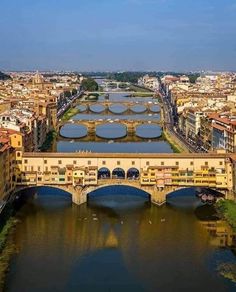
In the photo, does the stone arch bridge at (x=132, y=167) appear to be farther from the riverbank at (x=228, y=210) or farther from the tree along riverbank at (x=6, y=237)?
the tree along riverbank at (x=6, y=237)

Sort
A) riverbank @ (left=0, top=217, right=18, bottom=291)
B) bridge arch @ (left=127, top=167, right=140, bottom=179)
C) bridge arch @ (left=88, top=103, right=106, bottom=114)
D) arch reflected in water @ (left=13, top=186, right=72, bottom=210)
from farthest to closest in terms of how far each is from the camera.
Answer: bridge arch @ (left=88, top=103, right=106, bottom=114) → bridge arch @ (left=127, top=167, right=140, bottom=179) → arch reflected in water @ (left=13, top=186, right=72, bottom=210) → riverbank @ (left=0, top=217, right=18, bottom=291)

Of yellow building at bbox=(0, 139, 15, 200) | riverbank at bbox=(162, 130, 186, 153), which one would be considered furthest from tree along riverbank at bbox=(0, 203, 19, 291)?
riverbank at bbox=(162, 130, 186, 153)

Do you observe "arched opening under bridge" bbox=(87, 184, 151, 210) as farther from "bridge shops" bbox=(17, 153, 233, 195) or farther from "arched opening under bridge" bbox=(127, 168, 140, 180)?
"bridge shops" bbox=(17, 153, 233, 195)

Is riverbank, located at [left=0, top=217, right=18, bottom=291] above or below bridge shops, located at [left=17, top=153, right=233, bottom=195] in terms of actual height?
below

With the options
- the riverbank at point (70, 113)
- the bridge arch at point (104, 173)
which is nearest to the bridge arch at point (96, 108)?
the riverbank at point (70, 113)

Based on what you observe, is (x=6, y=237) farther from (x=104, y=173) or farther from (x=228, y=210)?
(x=228, y=210)

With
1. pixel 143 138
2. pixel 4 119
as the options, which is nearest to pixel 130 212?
pixel 4 119

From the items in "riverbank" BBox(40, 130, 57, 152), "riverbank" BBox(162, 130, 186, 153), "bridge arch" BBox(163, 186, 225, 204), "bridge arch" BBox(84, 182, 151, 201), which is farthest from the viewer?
"riverbank" BBox(40, 130, 57, 152)
